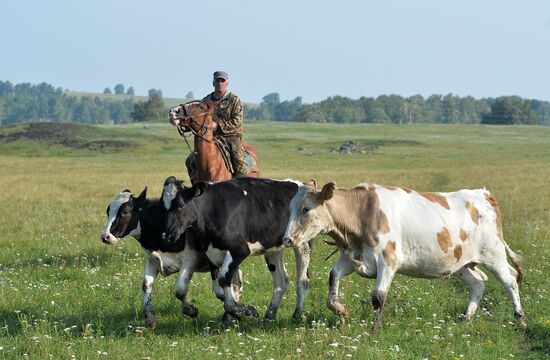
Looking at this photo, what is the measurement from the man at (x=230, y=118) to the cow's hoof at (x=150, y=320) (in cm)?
501

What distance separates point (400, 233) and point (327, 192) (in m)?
1.09

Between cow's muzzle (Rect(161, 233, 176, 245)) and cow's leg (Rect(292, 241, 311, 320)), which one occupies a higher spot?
cow's muzzle (Rect(161, 233, 176, 245))

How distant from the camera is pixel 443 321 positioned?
9.77 meters

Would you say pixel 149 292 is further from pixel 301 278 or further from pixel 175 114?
pixel 175 114

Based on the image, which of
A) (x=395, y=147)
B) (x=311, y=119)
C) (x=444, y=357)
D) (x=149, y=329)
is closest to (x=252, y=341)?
(x=149, y=329)

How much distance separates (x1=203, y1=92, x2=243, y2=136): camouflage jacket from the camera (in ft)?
47.1

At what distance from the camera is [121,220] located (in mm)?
10641

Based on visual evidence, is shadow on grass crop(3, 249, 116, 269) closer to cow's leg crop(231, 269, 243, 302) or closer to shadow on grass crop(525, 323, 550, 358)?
cow's leg crop(231, 269, 243, 302)

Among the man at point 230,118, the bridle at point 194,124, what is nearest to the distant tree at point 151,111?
the man at point 230,118

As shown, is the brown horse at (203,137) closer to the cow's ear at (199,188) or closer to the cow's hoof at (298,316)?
the cow's ear at (199,188)

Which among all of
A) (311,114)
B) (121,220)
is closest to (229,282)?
(121,220)

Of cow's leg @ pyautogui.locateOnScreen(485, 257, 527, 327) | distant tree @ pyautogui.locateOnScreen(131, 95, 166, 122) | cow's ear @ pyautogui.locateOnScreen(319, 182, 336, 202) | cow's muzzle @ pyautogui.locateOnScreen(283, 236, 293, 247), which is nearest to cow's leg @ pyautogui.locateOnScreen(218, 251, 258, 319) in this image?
cow's muzzle @ pyautogui.locateOnScreen(283, 236, 293, 247)

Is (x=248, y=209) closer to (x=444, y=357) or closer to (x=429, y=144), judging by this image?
(x=444, y=357)

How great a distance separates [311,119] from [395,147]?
307 ft
